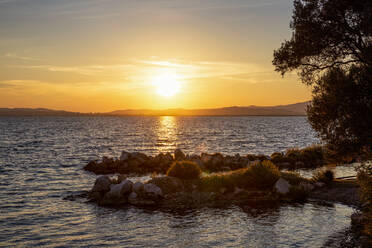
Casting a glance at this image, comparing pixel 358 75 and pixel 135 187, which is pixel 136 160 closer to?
pixel 135 187

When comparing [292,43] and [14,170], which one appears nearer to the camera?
[292,43]

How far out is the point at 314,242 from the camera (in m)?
14.6

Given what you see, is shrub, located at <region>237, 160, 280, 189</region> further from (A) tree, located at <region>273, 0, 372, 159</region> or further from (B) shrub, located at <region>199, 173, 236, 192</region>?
(A) tree, located at <region>273, 0, 372, 159</region>

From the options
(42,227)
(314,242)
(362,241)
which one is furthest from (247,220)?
(42,227)

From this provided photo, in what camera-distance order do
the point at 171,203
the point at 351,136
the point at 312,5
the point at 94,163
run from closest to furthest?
1. the point at 351,136
2. the point at 312,5
3. the point at 171,203
4. the point at 94,163

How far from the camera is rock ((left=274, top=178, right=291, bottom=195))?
75.3 feet

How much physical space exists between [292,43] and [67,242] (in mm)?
13763

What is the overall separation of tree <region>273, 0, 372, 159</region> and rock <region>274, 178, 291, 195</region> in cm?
681

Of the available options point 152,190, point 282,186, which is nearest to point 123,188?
point 152,190

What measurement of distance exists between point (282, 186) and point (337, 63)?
9539 mm

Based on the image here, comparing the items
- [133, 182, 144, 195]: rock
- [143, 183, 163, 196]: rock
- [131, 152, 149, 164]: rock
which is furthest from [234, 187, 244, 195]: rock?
[131, 152, 149, 164]: rock

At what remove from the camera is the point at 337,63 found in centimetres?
1667

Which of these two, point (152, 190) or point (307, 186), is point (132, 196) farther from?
point (307, 186)

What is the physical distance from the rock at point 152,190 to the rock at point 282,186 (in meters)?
7.50
